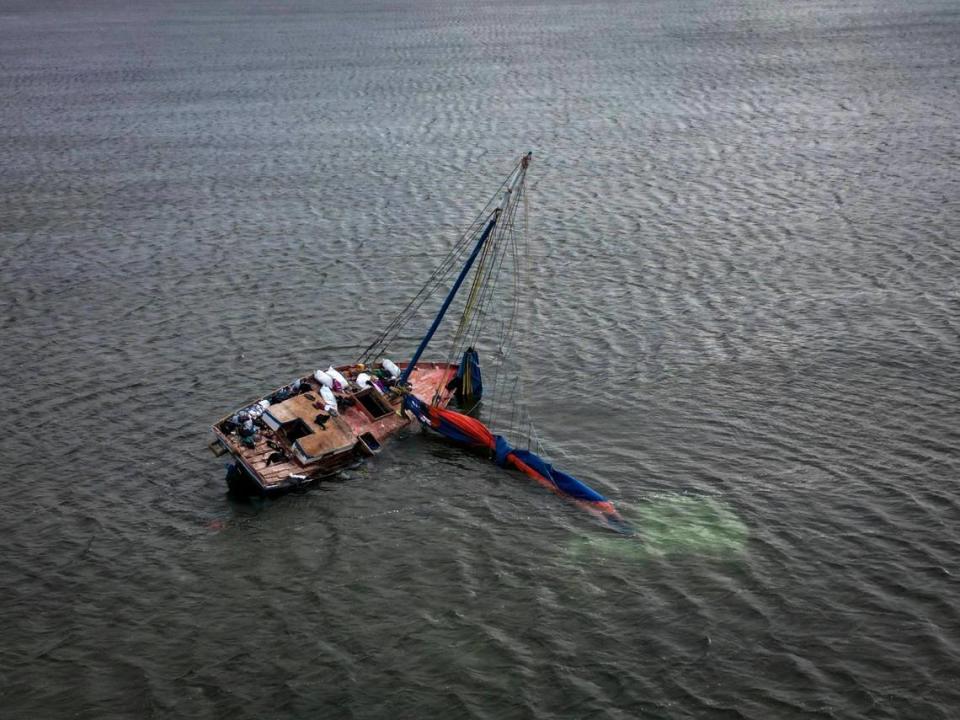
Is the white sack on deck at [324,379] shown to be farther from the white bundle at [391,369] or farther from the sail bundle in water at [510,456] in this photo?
the sail bundle in water at [510,456]

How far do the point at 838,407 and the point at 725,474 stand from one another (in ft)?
31.8

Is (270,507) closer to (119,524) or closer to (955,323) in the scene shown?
(119,524)

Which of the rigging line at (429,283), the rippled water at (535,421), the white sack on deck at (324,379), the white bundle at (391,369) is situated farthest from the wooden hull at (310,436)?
the rigging line at (429,283)

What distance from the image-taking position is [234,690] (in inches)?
1607

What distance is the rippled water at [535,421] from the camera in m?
41.7

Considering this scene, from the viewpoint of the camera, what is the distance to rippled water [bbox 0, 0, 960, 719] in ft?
137

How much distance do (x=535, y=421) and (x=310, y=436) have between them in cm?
1246

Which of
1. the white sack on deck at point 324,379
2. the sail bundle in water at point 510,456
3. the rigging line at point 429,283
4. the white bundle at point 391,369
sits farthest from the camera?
the rigging line at point 429,283

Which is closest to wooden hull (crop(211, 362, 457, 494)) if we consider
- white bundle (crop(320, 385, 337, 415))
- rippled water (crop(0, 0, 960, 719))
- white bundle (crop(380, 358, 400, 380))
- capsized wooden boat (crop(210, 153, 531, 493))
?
capsized wooden boat (crop(210, 153, 531, 493))

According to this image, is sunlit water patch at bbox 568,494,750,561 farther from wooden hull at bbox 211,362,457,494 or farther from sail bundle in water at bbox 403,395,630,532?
wooden hull at bbox 211,362,457,494

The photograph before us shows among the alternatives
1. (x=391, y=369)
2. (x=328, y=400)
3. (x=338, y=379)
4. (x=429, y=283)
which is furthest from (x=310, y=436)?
(x=429, y=283)

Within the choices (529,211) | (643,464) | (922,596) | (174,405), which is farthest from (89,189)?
(922,596)

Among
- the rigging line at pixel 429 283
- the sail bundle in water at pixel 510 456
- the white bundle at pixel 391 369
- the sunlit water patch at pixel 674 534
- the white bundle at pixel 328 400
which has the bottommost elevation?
the sunlit water patch at pixel 674 534

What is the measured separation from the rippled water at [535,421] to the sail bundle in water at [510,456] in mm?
992
